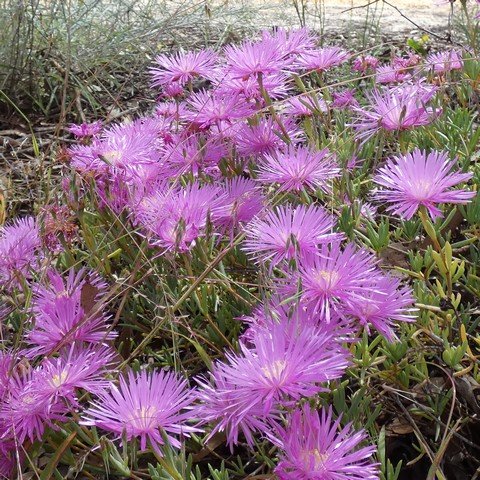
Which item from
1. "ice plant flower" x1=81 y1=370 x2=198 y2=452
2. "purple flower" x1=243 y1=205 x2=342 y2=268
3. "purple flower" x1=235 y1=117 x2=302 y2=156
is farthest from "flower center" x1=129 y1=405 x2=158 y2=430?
"purple flower" x1=235 y1=117 x2=302 y2=156

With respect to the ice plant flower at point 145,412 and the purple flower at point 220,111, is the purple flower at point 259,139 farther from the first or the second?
the ice plant flower at point 145,412

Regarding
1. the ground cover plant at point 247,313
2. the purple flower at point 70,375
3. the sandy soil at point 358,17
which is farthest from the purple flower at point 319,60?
the sandy soil at point 358,17

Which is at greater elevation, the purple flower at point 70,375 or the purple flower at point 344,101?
the purple flower at point 70,375

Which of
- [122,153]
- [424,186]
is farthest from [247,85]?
[424,186]

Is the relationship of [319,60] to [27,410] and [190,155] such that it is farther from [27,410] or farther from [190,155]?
[27,410]

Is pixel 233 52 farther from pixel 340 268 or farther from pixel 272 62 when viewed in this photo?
pixel 340 268
